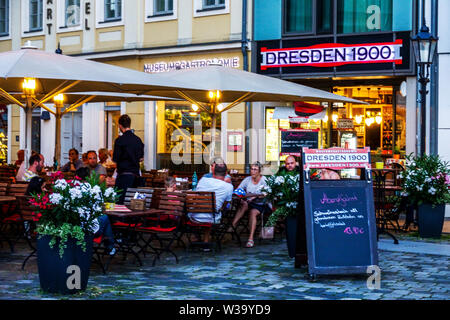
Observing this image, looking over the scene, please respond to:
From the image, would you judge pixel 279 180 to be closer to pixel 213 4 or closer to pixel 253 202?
pixel 253 202

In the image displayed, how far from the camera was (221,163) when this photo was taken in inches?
473

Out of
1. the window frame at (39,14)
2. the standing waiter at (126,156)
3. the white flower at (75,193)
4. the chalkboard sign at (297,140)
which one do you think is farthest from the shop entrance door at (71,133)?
the white flower at (75,193)

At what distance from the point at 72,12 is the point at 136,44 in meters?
3.13

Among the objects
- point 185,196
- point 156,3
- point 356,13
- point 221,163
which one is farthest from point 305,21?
point 185,196

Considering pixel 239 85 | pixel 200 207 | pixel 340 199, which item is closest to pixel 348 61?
pixel 239 85

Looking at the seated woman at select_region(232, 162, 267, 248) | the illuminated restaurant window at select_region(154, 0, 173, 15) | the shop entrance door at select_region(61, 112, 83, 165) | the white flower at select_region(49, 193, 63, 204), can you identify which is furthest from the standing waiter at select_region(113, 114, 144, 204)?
the shop entrance door at select_region(61, 112, 83, 165)

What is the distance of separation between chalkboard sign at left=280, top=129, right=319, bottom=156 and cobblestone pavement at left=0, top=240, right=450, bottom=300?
8.25 metres

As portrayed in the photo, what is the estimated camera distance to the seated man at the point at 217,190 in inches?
441

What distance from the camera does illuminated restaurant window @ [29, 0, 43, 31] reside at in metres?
24.3

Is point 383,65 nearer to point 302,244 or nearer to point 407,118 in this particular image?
point 407,118

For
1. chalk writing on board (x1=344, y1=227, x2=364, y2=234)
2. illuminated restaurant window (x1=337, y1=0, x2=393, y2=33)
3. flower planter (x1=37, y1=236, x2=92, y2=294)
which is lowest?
flower planter (x1=37, y1=236, x2=92, y2=294)

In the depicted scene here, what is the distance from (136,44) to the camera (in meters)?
21.3

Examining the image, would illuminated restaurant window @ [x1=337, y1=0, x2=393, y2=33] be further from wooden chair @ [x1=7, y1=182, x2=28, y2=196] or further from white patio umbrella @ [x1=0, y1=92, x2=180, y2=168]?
wooden chair @ [x1=7, y1=182, x2=28, y2=196]

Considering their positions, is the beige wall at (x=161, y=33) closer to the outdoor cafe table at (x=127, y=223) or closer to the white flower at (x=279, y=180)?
the outdoor cafe table at (x=127, y=223)
